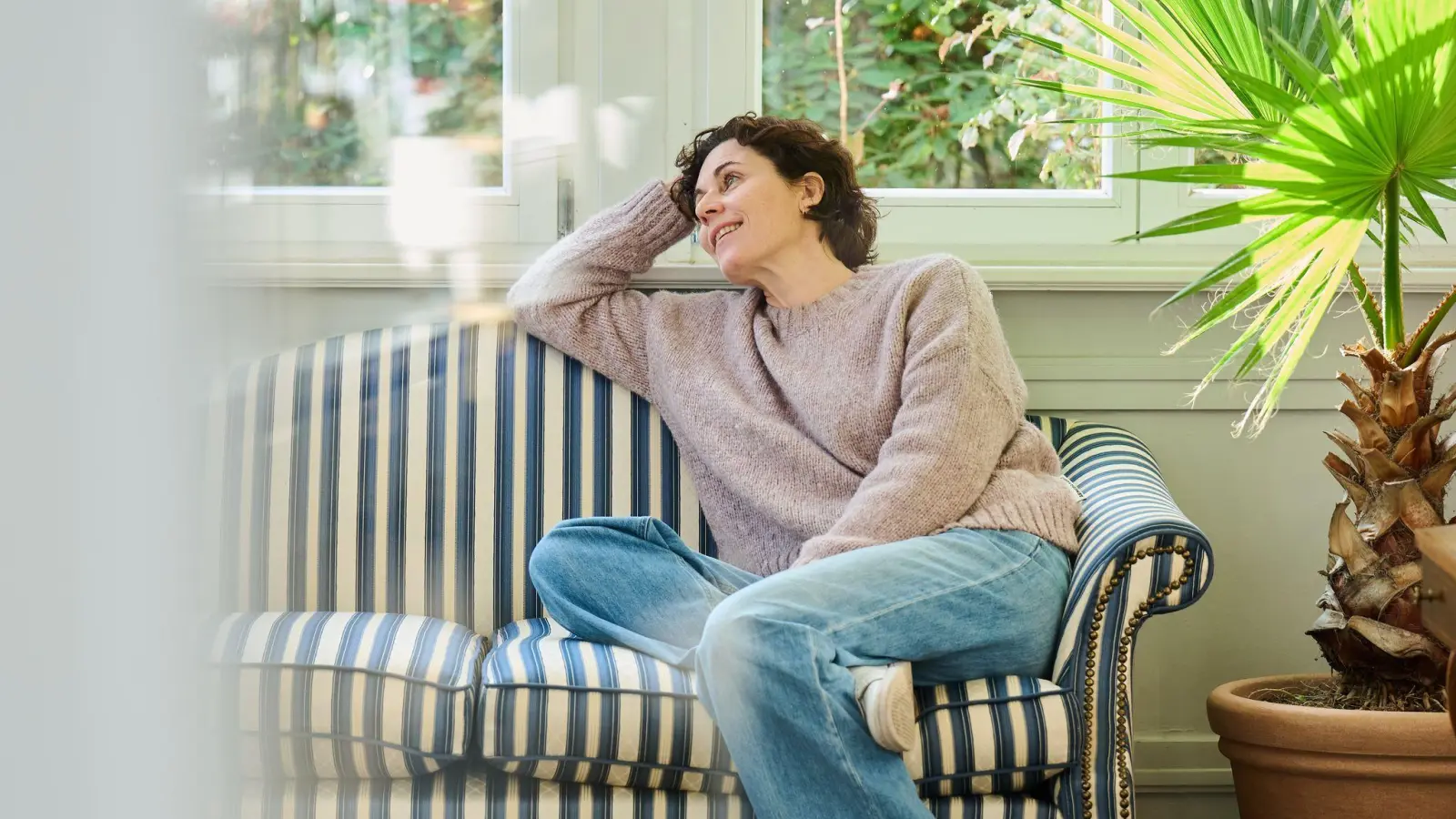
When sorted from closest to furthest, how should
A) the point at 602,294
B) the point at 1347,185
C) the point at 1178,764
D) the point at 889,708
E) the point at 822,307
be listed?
the point at 889,708 < the point at 1347,185 < the point at 822,307 < the point at 602,294 < the point at 1178,764

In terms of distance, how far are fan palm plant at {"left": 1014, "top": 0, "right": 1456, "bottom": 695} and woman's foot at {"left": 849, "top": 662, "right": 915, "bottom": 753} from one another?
2.03 feet

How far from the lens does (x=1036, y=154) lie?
224 centimetres

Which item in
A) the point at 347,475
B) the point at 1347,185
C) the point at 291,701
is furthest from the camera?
the point at 1347,185

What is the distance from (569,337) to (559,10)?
1.86 ft

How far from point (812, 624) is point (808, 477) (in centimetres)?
44

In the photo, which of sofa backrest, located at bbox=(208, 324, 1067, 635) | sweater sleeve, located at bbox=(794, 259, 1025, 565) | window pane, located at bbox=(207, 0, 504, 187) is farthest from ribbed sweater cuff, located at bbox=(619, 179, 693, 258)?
window pane, located at bbox=(207, 0, 504, 187)

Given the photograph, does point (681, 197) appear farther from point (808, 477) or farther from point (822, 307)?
point (808, 477)

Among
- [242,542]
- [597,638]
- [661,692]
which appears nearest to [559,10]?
[597,638]

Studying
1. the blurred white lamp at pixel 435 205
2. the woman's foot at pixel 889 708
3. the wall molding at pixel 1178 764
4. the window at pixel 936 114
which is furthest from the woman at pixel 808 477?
the blurred white lamp at pixel 435 205

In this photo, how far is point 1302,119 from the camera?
1.43 metres

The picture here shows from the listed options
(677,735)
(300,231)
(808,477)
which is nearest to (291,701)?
(300,231)

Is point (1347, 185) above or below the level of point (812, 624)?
above

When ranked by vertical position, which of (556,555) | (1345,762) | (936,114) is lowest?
(1345,762)

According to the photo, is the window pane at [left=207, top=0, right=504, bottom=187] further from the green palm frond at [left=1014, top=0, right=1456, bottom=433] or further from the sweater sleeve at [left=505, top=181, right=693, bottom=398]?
the sweater sleeve at [left=505, top=181, right=693, bottom=398]
